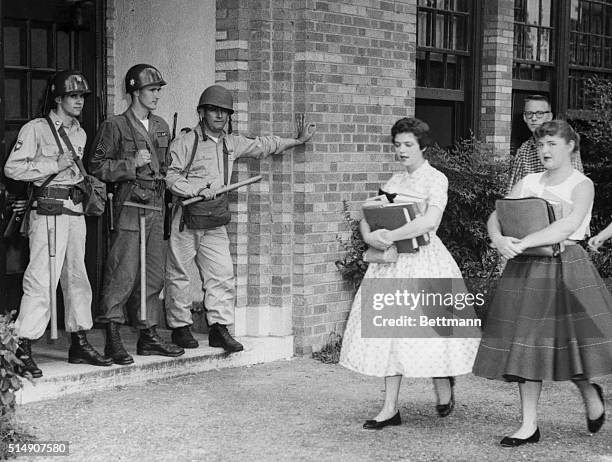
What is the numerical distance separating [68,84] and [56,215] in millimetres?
822

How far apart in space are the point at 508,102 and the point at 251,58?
312cm

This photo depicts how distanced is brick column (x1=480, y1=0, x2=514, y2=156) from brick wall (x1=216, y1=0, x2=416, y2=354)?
1.85m

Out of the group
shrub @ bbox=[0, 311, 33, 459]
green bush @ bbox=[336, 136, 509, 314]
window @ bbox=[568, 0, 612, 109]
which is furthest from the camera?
window @ bbox=[568, 0, 612, 109]

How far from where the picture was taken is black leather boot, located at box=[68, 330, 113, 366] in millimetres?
7551

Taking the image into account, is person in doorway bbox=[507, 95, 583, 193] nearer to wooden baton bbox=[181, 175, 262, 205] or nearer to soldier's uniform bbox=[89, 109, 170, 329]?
wooden baton bbox=[181, 175, 262, 205]

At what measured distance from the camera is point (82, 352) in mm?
7586

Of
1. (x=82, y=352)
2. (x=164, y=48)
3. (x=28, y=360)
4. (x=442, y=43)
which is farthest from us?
(x=442, y=43)

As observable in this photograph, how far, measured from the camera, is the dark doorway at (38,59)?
8117mm

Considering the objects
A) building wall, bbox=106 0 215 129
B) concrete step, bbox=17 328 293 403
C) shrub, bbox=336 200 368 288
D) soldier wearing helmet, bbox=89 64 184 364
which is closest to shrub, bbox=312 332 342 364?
concrete step, bbox=17 328 293 403

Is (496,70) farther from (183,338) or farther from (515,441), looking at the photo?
(515,441)

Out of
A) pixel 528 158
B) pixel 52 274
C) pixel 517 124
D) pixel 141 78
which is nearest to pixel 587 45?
pixel 517 124

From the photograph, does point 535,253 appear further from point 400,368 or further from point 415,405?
point 415,405

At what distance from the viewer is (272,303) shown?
342 inches

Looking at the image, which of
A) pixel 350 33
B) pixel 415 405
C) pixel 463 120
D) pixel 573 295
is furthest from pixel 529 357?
pixel 463 120
